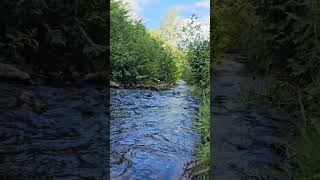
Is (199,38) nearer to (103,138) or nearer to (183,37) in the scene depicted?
(183,37)

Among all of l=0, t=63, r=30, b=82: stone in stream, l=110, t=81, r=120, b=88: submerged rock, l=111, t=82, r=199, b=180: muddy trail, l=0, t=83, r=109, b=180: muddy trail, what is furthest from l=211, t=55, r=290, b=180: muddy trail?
l=110, t=81, r=120, b=88: submerged rock

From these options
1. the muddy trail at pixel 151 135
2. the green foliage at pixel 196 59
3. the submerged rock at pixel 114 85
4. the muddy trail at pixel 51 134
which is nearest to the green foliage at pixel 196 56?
the green foliage at pixel 196 59

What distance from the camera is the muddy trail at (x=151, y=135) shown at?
3854 mm

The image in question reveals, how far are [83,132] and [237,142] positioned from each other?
1.41 meters

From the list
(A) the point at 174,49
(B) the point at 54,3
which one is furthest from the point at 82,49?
(A) the point at 174,49

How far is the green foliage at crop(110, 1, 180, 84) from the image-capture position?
8.56 meters

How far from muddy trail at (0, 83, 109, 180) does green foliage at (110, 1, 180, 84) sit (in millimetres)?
2999

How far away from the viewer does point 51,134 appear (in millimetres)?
4141

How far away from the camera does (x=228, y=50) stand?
645 cm

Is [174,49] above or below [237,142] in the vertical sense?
above

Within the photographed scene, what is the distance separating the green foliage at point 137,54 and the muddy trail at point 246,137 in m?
3.68

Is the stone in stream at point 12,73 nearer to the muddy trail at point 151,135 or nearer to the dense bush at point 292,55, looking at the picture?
the muddy trail at point 151,135

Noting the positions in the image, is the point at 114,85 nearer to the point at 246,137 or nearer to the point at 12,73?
the point at 12,73

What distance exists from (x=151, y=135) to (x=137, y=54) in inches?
162
